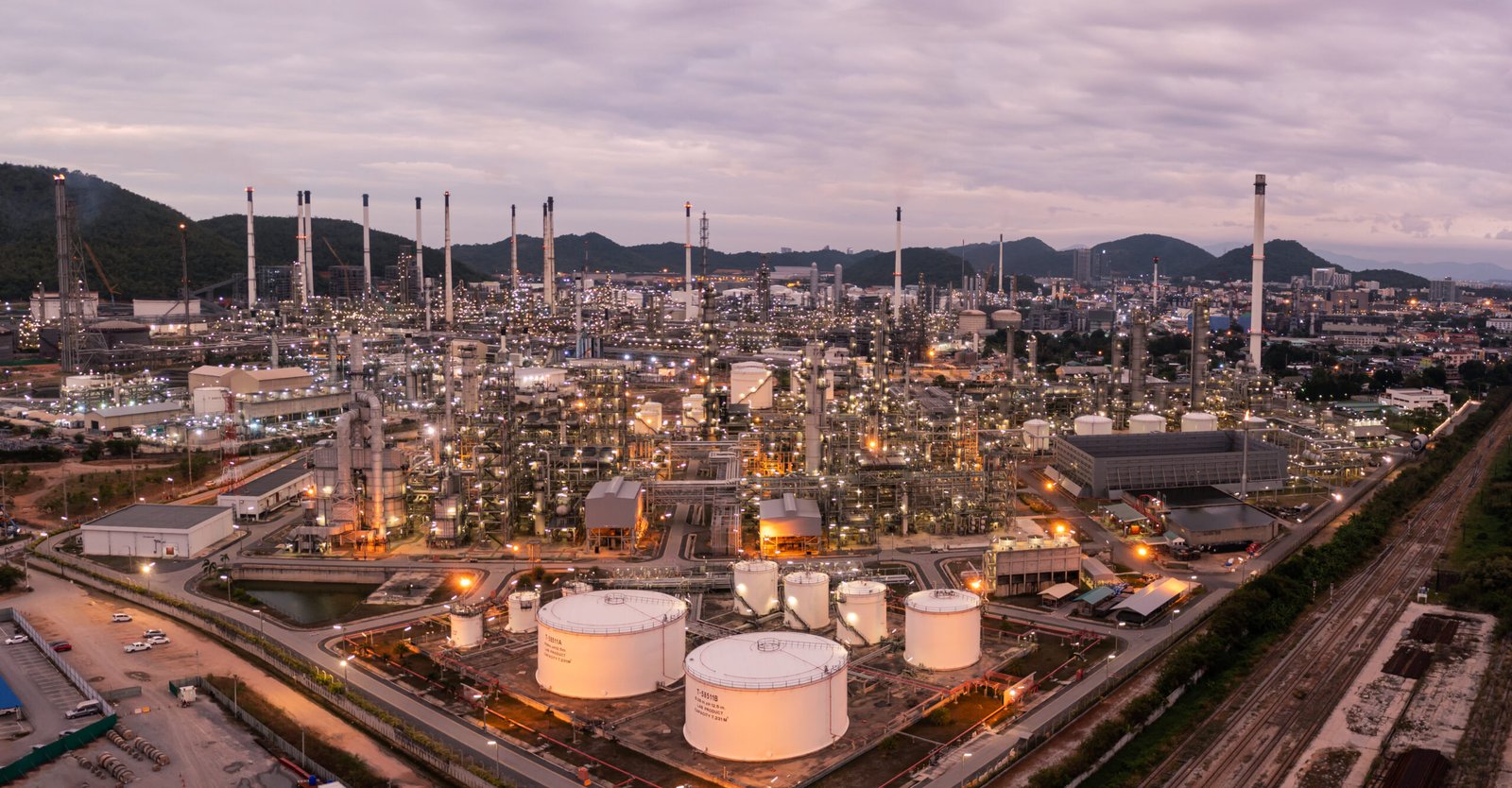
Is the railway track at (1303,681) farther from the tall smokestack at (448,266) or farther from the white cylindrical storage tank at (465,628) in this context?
the tall smokestack at (448,266)

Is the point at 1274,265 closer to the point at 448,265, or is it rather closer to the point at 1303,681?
the point at 448,265

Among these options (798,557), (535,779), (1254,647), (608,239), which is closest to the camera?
(535,779)

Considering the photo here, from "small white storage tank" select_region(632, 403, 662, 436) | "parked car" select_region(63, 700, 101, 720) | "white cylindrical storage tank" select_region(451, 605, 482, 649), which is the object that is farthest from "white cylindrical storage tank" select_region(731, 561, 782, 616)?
"small white storage tank" select_region(632, 403, 662, 436)

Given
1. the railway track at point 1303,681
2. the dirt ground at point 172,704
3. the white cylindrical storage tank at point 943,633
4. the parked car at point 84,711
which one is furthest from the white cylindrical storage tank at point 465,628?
the railway track at point 1303,681

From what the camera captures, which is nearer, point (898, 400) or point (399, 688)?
point (399, 688)

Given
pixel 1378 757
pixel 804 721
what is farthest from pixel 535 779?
pixel 1378 757

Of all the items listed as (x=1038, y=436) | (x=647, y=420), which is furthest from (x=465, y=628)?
(x=1038, y=436)

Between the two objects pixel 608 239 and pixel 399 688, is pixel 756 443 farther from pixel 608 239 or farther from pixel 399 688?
pixel 608 239
